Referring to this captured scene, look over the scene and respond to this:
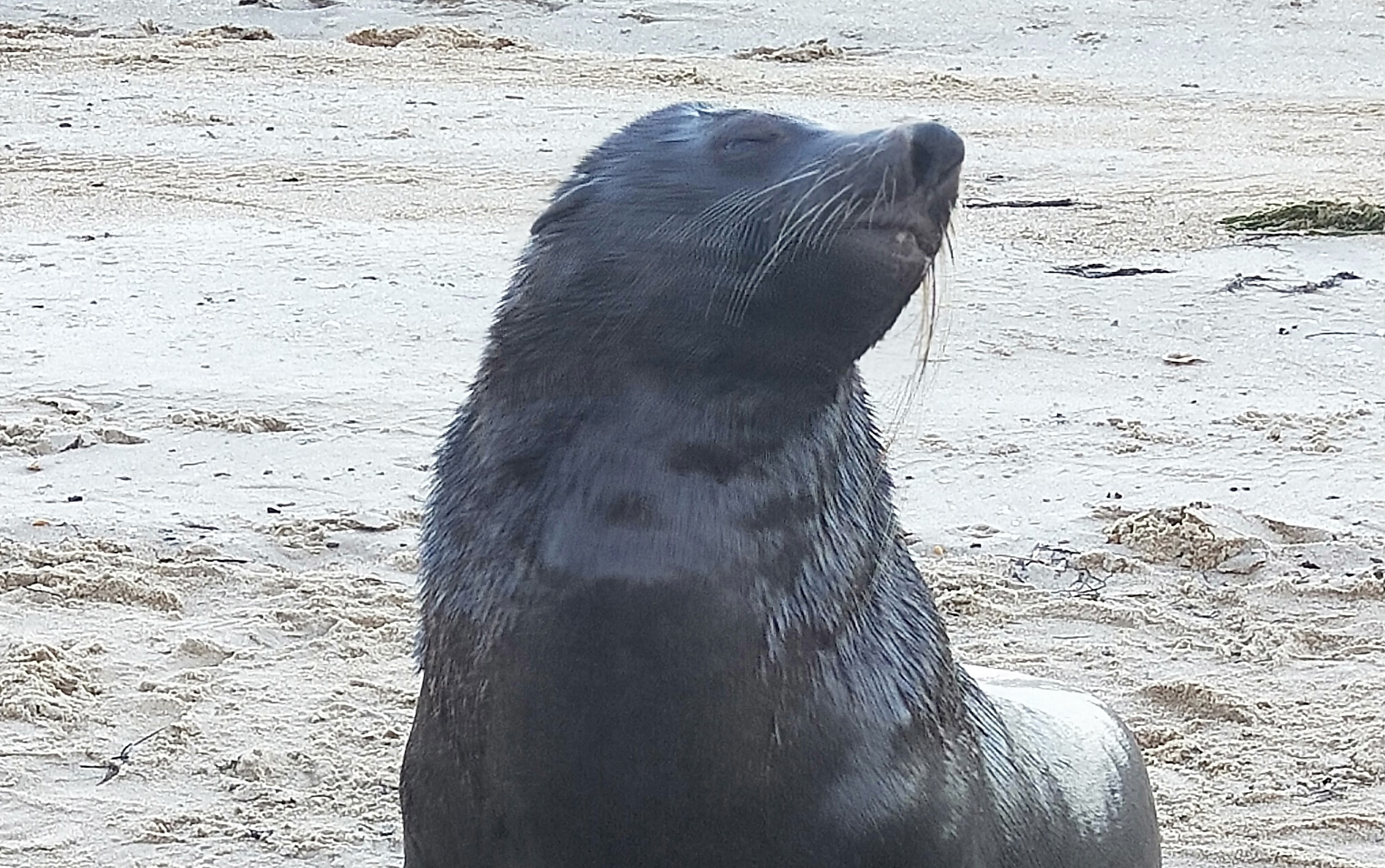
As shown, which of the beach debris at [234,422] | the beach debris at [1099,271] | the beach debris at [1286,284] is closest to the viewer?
the beach debris at [234,422]

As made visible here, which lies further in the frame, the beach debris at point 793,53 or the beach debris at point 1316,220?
the beach debris at point 793,53

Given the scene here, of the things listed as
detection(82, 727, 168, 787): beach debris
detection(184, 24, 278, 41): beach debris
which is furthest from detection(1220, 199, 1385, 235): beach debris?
detection(184, 24, 278, 41): beach debris

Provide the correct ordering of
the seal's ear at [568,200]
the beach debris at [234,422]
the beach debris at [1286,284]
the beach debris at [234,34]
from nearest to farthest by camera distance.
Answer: the seal's ear at [568,200] → the beach debris at [234,422] → the beach debris at [1286,284] → the beach debris at [234,34]

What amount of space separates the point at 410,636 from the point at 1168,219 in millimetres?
5216

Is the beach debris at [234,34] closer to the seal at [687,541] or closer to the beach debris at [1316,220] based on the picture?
the beach debris at [1316,220]

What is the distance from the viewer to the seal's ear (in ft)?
9.38

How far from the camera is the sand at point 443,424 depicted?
4641 millimetres

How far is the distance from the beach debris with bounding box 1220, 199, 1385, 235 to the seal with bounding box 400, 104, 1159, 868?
6544 millimetres

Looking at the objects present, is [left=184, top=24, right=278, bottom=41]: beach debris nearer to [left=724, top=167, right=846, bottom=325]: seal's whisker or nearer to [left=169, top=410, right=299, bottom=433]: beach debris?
[left=169, top=410, right=299, bottom=433]: beach debris

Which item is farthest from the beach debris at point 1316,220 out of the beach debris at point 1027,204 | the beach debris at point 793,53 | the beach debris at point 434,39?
the beach debris at point 434,39

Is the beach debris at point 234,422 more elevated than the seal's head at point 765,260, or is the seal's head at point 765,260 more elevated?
the seal's head at point 765,260

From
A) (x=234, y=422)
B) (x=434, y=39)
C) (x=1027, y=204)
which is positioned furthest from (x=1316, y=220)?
(x=434, y=39)

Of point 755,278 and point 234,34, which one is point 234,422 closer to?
point 755,278

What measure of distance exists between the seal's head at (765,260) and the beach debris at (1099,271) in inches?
226
